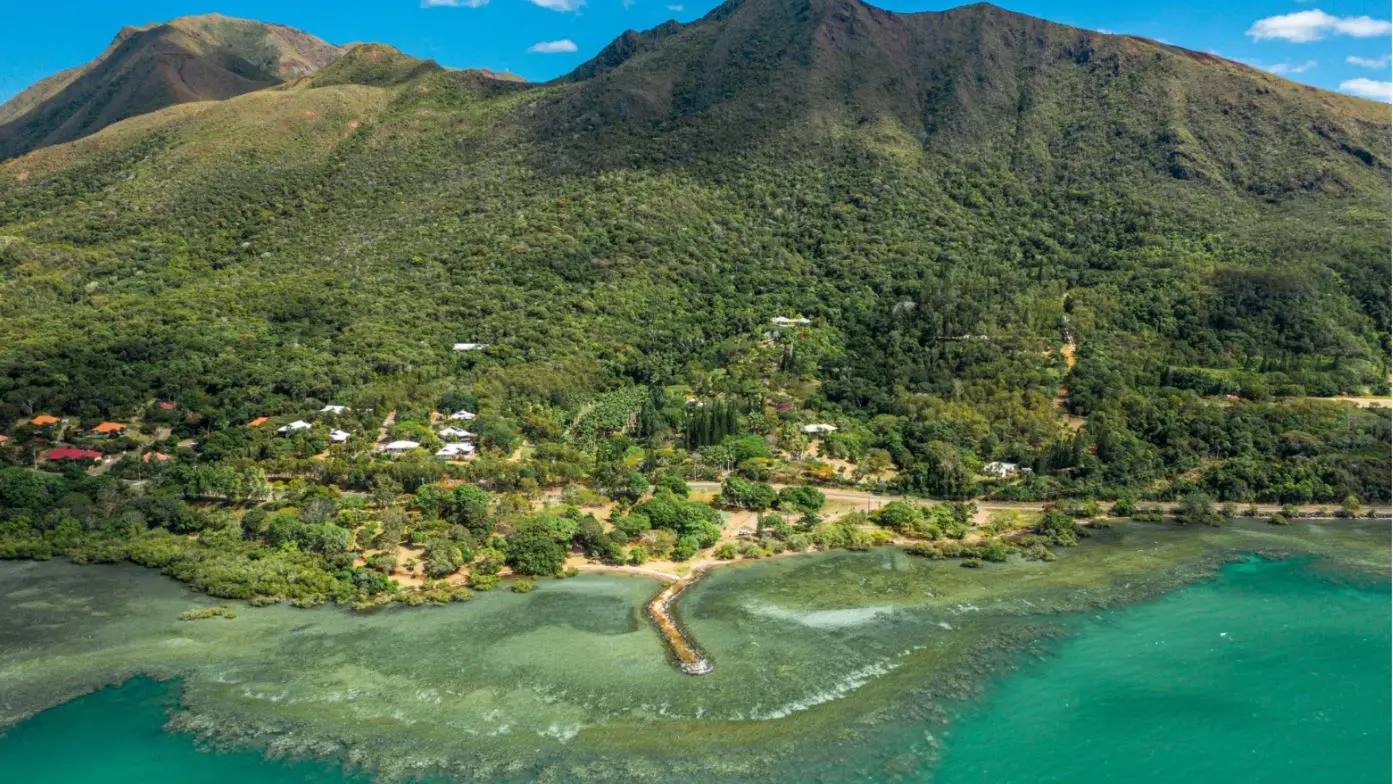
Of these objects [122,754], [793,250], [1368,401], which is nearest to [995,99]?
[793,250]

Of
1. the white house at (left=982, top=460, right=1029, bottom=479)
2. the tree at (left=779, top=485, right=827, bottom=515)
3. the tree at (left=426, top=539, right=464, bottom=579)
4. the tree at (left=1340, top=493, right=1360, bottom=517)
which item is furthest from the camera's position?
the white house at (left=982, top=460, right=1029, bottom=479)

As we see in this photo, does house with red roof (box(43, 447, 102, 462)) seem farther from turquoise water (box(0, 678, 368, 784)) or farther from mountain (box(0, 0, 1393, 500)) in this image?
turquoise water (box(0, 678, 368, 784))

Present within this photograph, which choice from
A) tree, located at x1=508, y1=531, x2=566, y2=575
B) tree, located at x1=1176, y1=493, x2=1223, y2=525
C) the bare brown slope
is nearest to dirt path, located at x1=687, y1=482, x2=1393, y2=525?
tree, located at x1=1176, y1=493, x2=1223, y2=525

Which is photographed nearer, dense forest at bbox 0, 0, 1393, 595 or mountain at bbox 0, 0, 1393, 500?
dense forest at bbox 0, 0, 1393, 595

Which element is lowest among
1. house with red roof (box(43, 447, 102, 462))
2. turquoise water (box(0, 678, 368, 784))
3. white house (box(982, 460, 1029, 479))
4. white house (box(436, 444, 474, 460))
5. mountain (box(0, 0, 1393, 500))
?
turquoise water (box(0, 678, 368, 784))

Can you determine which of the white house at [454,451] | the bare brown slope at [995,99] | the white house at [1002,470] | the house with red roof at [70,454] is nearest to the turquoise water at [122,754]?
the white house at [454,451]

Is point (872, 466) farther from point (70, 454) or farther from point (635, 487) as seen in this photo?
point (70, 454)

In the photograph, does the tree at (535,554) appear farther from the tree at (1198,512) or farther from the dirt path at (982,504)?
the tree at (1198,512)
